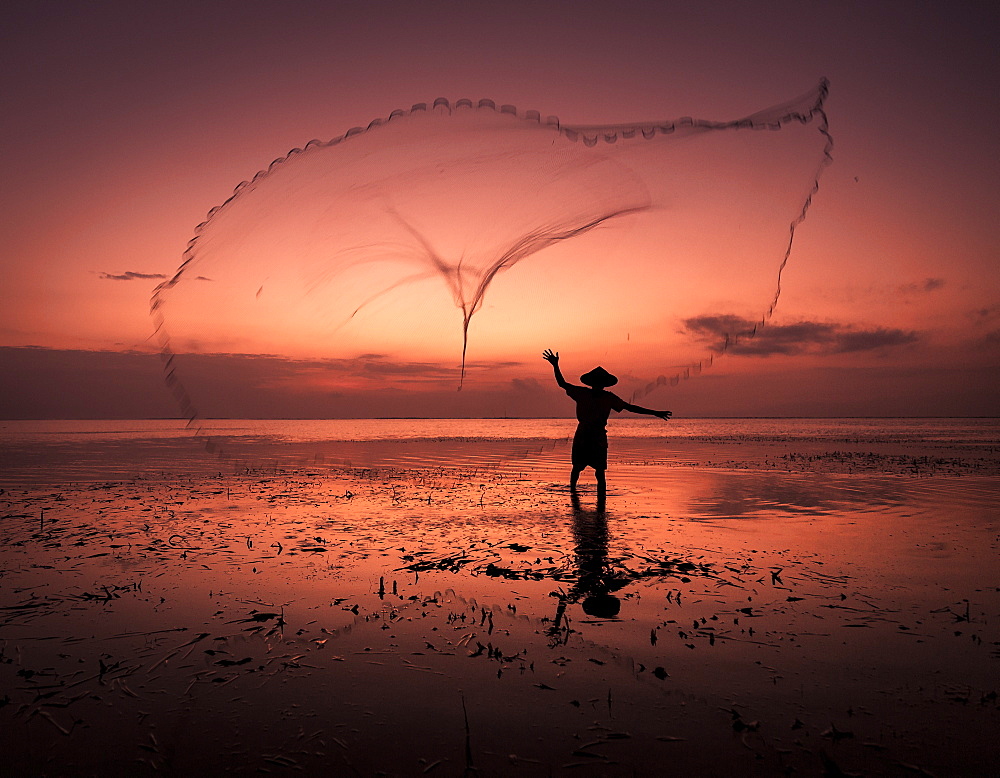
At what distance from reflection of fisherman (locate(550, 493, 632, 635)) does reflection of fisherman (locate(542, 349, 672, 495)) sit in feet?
11.8

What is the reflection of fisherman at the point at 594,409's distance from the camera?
13902mm

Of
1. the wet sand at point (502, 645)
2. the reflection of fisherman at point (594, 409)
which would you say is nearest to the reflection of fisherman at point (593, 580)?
the wet sand at point (502, 645)

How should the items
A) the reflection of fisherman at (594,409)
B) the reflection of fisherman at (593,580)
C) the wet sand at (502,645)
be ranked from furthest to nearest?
the reflection of fisherman at (594,409), the reflection of fisherman at (593,580), the wet sand at (502,645)

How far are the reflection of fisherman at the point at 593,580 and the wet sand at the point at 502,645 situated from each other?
1.8 inches

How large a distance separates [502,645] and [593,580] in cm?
228

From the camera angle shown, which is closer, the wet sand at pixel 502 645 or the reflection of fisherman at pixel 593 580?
the wet sand at pixel 502 645

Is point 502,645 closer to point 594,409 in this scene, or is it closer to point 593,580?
point 593,580

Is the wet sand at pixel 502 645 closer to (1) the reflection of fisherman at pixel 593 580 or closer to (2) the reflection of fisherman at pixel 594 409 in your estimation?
(1) the reflection of fisherman at pixel 593 580

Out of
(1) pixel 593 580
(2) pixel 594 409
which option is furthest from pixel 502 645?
(2) pixel 594 409

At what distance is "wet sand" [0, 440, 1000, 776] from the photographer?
383cm

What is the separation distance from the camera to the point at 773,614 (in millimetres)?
6188

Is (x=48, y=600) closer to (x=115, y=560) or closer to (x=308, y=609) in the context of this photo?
(x=115, y=560)

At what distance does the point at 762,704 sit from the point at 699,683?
17.9 inches

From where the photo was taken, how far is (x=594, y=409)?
14172 millimetres
